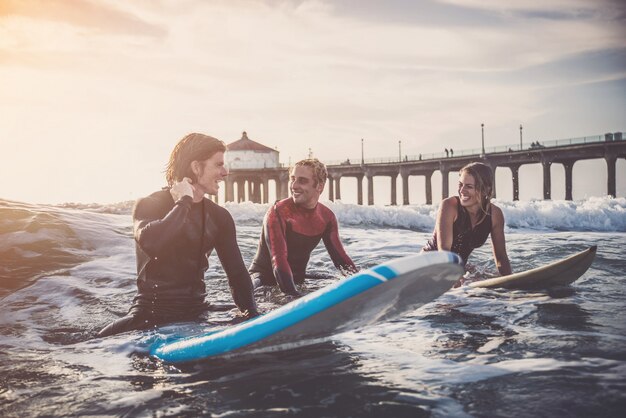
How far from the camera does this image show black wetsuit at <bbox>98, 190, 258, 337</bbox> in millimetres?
4008

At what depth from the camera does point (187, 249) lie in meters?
4.08

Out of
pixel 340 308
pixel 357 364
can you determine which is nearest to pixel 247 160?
pixel 357 364

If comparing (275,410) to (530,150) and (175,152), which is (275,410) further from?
(530,150)

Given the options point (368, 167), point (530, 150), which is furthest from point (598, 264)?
point (368, 167)

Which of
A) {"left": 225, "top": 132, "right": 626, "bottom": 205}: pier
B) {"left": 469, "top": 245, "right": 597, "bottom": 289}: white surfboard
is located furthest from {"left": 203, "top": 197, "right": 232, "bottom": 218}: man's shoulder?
{"left": 225, "top": 132, "right": 626, "bottom": 205}: pier

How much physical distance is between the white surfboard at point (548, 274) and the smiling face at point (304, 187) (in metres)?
2.13

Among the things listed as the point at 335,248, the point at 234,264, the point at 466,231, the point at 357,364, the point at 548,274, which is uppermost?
the point at 466,231

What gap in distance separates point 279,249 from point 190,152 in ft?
Result: 6.48

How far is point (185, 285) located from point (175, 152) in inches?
42.4

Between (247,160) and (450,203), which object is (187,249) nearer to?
(450,203)

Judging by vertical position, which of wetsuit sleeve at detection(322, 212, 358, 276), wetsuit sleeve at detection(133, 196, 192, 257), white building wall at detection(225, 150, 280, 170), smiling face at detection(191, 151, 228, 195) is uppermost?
white building wall at detection(225, 150, 280, 170)

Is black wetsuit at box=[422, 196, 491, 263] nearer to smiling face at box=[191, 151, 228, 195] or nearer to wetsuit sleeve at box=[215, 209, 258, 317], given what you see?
wetsuit sleeve at box=[215, 209, 258, 317]

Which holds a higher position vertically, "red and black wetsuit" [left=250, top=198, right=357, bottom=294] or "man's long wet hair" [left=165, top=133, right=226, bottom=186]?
"man's long wet hair" [left=165, top=133, right=226, bottom=186]

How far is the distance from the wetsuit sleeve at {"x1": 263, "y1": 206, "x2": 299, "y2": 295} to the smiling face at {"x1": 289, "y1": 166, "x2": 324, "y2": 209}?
0.32 meters
